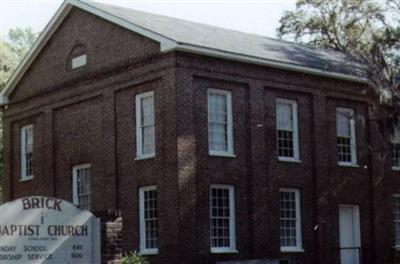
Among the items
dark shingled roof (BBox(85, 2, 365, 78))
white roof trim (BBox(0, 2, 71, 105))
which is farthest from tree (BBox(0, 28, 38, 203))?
dark shingled roof (BBox(85, 2, 365, 78))

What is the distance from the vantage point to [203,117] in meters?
27.9

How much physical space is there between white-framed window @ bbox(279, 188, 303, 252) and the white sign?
14.8 m

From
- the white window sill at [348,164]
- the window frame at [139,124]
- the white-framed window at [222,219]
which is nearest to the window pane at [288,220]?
the white-framed window at [222,219]

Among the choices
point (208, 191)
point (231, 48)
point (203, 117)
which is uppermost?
point (231, 48)

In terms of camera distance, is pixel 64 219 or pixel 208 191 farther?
pixel 208 191

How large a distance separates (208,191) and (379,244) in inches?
353

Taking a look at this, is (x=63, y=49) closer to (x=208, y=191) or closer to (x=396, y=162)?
(x=208, y=191)

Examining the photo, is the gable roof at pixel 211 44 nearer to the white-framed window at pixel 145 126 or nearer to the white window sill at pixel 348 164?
the white-framed window at pixel 145 126

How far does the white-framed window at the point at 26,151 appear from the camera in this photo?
35.2m

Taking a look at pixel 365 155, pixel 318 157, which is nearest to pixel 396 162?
pixel 365 155

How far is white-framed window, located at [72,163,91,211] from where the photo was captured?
31.5 m

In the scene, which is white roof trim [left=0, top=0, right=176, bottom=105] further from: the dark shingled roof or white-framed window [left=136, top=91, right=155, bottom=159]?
white-framed window [left=136, top=91, right=155, bottom=159]

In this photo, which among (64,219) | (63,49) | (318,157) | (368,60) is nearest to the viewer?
(64,219)

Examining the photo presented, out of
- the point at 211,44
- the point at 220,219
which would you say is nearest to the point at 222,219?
the point at 220,219
